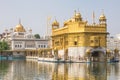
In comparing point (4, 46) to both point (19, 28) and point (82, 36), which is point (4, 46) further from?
point (82, 36)

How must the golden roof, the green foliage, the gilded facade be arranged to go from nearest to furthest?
the gilded facade → the green foliage → the golden roof

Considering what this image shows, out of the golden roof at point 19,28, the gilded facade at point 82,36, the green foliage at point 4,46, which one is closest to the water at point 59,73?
the gilded facade at point 82,36

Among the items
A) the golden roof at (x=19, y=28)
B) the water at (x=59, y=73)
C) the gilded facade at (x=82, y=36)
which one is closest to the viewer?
the water at (x=59, y=73)

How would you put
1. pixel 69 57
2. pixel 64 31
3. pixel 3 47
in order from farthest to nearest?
1. pixel 3 47
2. pixel 64 31
3. pixel 69 57

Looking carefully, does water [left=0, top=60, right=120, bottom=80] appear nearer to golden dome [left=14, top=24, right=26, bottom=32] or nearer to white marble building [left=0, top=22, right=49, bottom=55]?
white marble building [left=0, top=22, right=49, bottom=55]

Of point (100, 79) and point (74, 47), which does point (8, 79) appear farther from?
point (74, 47)

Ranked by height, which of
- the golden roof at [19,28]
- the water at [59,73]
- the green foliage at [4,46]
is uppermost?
the golden roof at [19,28]

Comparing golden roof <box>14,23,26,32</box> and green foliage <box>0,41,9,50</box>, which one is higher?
golden roof <box>14,23,26,32</box>

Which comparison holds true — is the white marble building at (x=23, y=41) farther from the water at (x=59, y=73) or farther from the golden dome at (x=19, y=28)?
the water at (x=59, y=73)

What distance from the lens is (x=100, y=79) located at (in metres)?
22.7

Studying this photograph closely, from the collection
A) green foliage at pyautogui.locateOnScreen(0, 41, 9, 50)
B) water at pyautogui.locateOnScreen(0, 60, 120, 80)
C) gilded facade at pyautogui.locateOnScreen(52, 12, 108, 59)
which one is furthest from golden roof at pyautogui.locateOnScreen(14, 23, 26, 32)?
water at pyautogui.locateOnScreen(0, 60, 120, 80)

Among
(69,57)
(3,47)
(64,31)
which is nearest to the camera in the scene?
(69,57)

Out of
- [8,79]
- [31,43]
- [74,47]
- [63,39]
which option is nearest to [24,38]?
[31,43]

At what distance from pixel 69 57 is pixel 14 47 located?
26478mm
